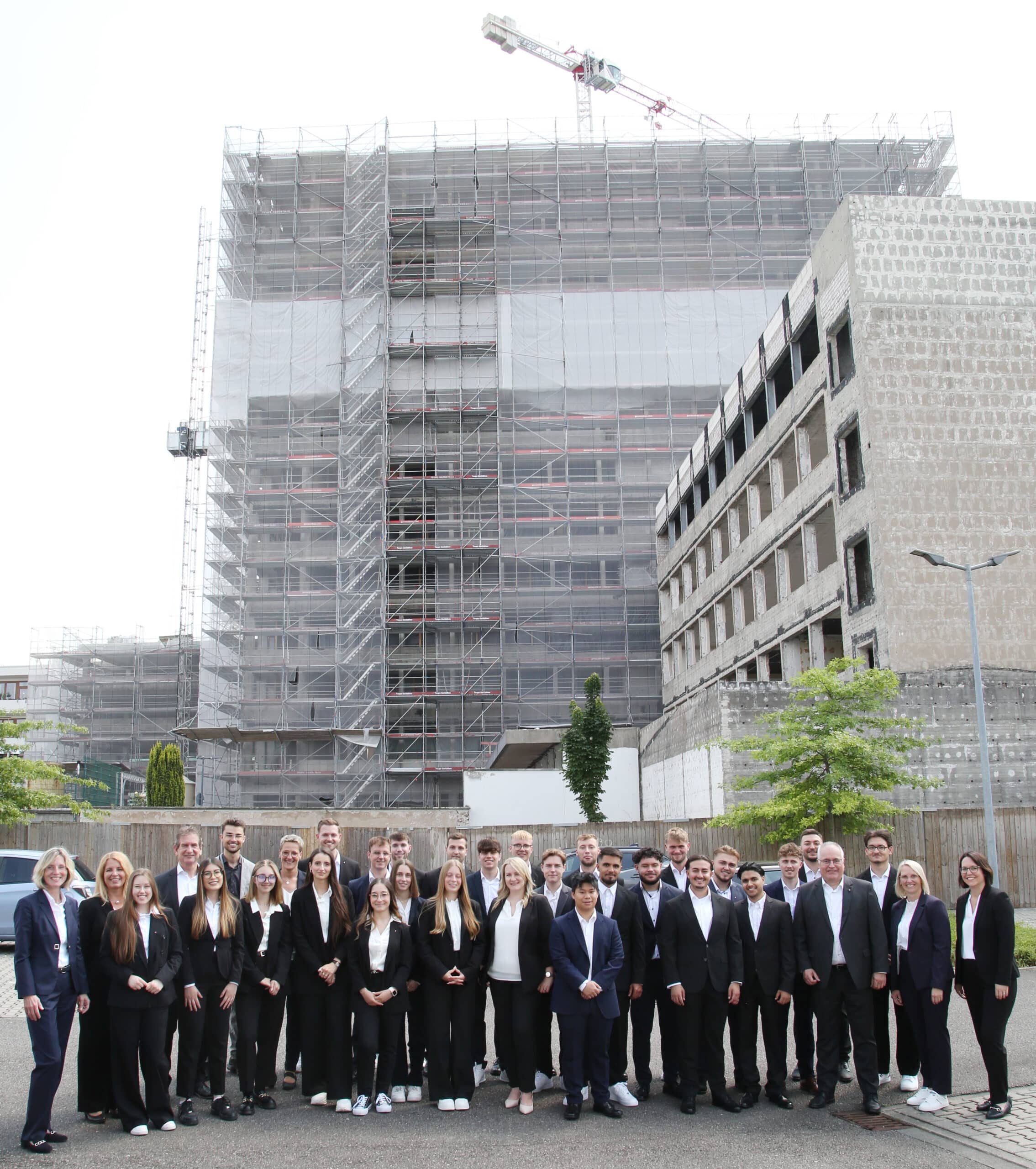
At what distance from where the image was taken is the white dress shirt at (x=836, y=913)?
8.28 metres

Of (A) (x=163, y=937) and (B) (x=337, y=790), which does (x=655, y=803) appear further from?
(A) (x=163, y=937)

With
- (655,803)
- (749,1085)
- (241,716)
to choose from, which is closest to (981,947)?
(749,1085)

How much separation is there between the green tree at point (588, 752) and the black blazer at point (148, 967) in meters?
27.2

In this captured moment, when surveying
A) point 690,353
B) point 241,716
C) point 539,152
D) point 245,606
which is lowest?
point 241,716

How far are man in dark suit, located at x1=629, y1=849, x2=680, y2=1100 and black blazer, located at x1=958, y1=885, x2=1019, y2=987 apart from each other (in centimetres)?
219

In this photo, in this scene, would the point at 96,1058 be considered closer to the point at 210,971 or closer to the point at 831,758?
the point at 210,971

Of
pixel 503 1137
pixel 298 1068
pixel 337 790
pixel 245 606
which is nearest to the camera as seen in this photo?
pixel 503 1137

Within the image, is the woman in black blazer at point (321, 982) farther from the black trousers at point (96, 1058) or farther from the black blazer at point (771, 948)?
the black blazer at point (771, 948)

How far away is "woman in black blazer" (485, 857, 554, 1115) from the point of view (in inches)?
320

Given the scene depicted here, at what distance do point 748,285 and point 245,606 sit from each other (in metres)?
24.8

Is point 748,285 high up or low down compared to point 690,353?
up

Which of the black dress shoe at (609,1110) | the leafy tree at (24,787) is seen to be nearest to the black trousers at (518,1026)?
the black dress shoe at (609,1110)

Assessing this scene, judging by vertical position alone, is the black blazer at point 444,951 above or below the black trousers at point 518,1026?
above

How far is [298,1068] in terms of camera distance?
932cm
